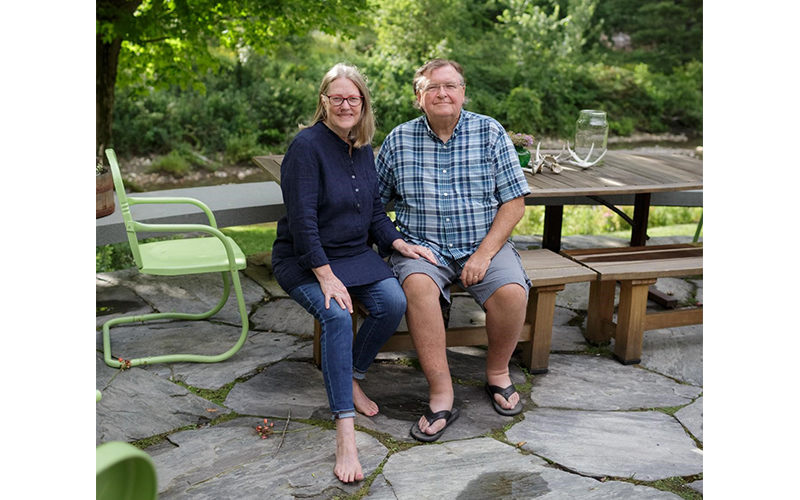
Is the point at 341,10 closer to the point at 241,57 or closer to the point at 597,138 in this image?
the point at 597,138

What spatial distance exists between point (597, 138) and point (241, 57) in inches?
363

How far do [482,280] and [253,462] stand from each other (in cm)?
98

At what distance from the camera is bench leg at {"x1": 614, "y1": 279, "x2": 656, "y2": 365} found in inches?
→ 119

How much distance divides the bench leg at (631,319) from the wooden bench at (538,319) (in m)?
0.20

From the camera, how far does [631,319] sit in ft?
10.0

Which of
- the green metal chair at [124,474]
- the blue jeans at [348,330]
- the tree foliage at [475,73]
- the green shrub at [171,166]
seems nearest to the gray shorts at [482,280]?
the blue jeans at [348,330]

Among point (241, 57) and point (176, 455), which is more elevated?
point (241, 57)

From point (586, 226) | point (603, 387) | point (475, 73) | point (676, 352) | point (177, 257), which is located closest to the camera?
point (603, 387)

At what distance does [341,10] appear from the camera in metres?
5.74

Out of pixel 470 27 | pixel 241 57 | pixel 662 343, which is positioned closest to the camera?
pixel 662 343

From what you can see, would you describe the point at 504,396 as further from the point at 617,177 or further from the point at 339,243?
the point at 617,177

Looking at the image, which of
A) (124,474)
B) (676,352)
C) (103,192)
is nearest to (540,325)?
(676,352)

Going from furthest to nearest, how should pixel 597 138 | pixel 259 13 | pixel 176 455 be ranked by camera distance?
pixel 259 13
pixel 597 138
pixel 176 455
